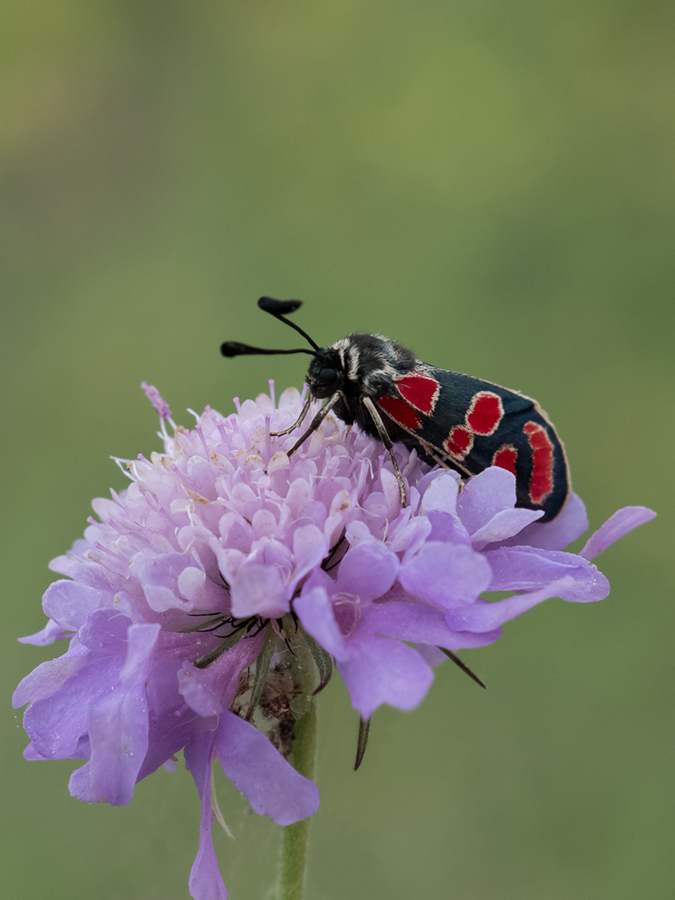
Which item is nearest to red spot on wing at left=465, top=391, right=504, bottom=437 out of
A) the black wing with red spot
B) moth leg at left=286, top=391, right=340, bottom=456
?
the black wing with red spot

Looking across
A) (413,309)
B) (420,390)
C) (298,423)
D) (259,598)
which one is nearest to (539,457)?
(420,390)

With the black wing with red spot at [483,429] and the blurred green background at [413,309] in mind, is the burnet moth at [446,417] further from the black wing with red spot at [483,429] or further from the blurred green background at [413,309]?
the blurred green background at [413,309]

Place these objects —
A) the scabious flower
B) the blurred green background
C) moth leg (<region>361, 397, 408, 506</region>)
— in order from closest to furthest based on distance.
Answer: the scabious flower < moth leg (<region>361, 397, 408, 506</region>) < the blurred green background

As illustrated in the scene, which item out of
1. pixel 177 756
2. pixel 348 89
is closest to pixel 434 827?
pixel 177 756

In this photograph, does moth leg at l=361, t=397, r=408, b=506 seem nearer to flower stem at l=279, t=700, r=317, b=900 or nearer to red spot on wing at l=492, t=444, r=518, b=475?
red spot on wing at l=492, t=444, r=518, b=475

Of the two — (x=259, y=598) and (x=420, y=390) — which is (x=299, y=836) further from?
(x=420, y=390)

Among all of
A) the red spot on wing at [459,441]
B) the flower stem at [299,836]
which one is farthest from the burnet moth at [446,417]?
the flower stem at [299,836]

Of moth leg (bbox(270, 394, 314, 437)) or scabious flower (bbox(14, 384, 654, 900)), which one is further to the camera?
moth leg (bbox(270, 394, 314, 437))
